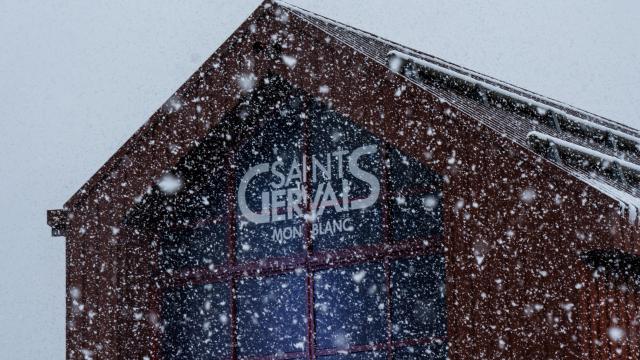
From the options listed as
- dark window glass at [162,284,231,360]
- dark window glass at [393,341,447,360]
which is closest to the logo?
dark window glass at [162,284,231,360]

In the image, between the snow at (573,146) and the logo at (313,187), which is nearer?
the snow at (573,146)

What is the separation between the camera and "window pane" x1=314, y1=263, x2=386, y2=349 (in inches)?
431

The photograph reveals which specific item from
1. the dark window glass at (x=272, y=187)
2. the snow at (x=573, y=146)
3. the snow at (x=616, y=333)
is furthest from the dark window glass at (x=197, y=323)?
the snow at (x=616, y=333)

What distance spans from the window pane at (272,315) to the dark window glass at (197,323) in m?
0.28

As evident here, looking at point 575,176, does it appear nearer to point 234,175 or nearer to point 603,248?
point 603,248

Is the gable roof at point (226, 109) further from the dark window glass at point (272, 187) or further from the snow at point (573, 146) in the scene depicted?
the snow at point (573, 146)

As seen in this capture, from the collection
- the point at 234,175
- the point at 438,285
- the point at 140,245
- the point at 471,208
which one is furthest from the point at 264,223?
the point at 471,208

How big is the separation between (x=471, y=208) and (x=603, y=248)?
4.82 feet

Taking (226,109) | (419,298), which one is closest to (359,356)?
(419,298)

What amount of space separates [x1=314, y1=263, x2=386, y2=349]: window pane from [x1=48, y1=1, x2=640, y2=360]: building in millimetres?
19

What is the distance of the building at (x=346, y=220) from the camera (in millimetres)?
8938

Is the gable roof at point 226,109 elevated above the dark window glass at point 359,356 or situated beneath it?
elevated above

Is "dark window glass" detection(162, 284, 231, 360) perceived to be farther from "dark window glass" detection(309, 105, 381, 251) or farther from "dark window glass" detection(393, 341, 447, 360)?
"dark window glass" detection(393, 341, 447, 360)

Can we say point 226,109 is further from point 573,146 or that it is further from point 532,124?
point 573,146
